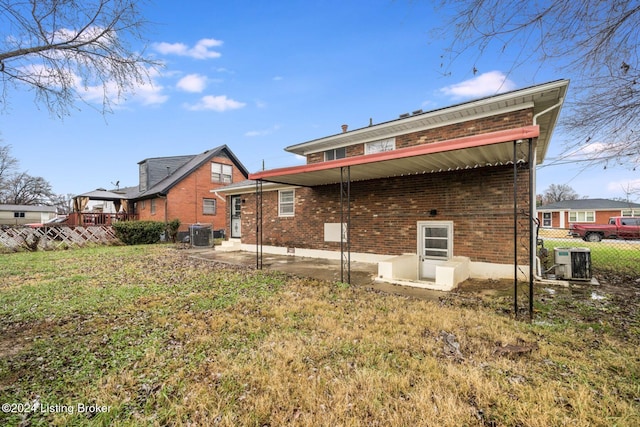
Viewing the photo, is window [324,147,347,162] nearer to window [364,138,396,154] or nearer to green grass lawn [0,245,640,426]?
window [364,138,396,154]

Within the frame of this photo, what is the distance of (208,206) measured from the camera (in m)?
22.1

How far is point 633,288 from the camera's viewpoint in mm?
6637

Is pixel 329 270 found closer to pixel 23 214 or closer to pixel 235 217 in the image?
pixel 235 217

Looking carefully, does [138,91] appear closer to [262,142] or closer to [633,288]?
[633,288]

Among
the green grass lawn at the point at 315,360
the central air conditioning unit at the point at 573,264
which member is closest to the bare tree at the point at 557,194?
the central air conditioning unit at the point at 573,264

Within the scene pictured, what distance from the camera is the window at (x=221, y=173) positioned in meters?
22.4

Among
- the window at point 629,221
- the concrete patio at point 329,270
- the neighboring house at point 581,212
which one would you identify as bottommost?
the concrete patio at point 329,270

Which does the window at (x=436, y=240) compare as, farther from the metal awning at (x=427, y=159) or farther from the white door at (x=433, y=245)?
the metal awning at (x=427, y=159)

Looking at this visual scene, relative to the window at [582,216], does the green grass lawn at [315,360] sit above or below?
below

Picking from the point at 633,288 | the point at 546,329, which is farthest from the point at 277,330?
the point at 633,288

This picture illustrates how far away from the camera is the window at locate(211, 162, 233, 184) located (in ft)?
73.4

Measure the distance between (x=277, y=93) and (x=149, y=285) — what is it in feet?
38.0

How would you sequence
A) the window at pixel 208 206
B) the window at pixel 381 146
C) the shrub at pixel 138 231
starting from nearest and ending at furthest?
the window at pixel 381 146 < the shrub at pixel 138 231 < the window at pixel 208 206

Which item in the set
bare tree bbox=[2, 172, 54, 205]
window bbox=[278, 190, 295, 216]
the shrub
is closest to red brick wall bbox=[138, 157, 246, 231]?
the shrub
